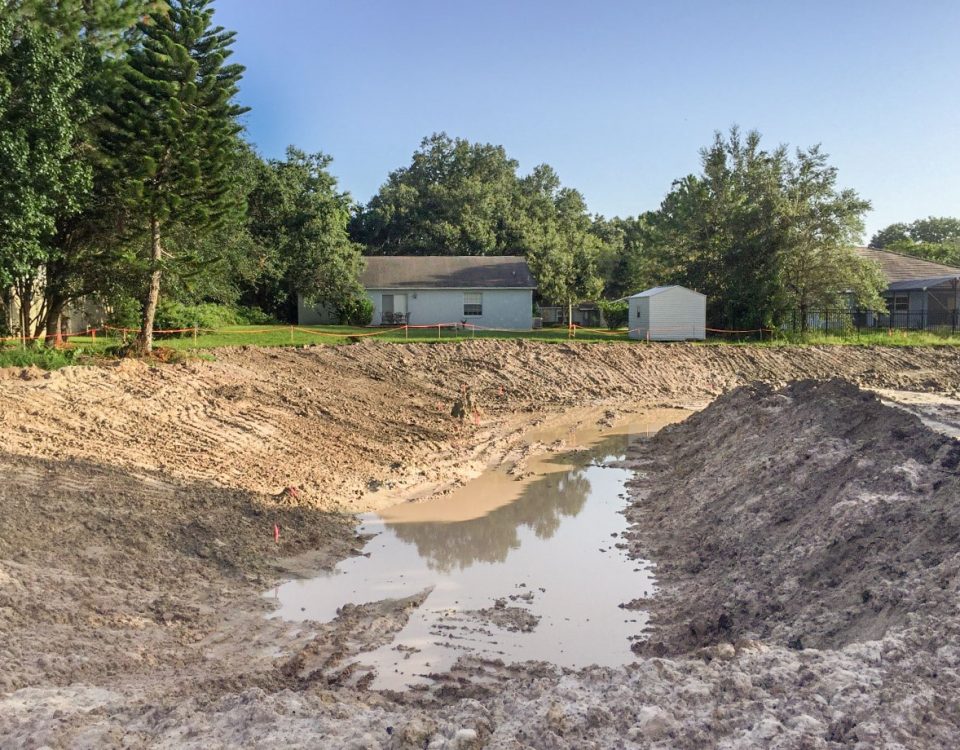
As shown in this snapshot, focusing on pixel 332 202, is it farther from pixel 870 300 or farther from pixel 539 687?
pixel 539 687

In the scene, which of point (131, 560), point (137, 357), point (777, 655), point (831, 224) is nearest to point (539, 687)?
point (777, 655)

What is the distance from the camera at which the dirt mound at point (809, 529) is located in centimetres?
724

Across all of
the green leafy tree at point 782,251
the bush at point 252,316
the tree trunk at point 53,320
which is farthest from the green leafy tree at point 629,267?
the tree trunk at point 53,320

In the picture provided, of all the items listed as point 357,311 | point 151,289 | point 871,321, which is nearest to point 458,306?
point 357,311

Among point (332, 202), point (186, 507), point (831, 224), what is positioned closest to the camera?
point (186, 507)

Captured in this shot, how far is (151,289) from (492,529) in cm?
1377

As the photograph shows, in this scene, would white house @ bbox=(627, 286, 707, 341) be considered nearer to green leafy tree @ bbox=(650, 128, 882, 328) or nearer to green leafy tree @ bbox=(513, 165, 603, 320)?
green leafy tree @ bbox=(650, 128, 882, 328)

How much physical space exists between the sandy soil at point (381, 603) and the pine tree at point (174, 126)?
446 cm

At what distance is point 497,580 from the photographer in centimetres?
984

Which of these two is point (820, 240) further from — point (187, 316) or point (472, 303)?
point (187, 316)

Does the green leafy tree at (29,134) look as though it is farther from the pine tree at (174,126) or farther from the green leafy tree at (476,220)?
the green leafy tree at (476,220)

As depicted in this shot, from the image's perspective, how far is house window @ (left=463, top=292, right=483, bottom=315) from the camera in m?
39.0

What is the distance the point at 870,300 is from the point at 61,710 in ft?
116

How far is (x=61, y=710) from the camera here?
223 inches
